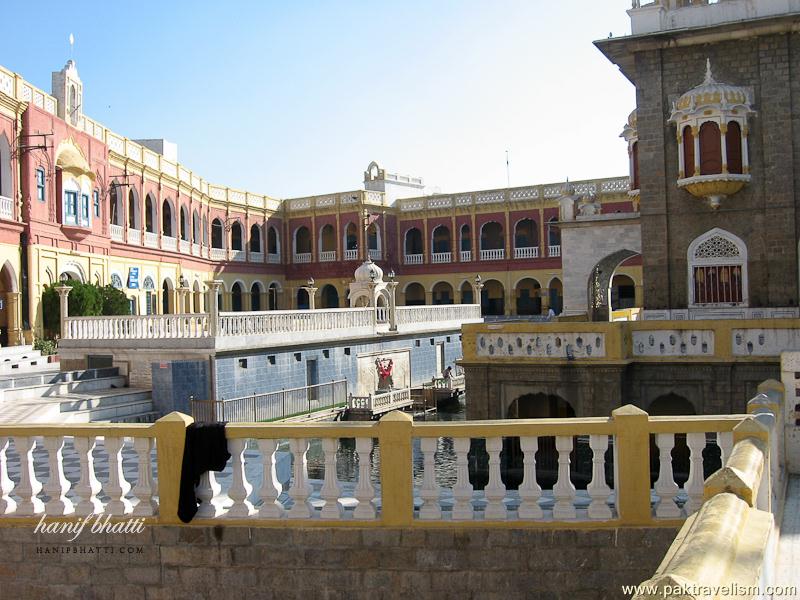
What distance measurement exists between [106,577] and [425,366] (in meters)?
24.0

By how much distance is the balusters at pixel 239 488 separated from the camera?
20.7 ft

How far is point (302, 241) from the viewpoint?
4994 centimetres

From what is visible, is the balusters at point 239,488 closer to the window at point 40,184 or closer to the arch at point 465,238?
the window at point 40,184

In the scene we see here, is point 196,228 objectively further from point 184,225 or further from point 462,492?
point 462,492

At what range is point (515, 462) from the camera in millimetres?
14422

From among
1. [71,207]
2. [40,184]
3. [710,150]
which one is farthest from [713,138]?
[71,207]

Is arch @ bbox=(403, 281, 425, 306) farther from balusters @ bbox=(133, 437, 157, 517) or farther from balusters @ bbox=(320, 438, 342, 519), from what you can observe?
balusters @ bbox=(320, 438, 342, 519)

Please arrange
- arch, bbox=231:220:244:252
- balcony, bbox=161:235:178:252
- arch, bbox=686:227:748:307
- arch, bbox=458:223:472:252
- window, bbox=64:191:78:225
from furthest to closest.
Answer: arch, bbox=458:223:472:252
arch, bbox=231:220:244:252
balcony, bbox=161:235:178:252
window, bbox=64:191:78:225
arch, bbox=686:227:748:307

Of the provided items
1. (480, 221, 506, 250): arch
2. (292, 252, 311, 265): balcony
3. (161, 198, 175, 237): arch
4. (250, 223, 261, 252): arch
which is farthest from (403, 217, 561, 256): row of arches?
(161, 198, 175, 237): arch

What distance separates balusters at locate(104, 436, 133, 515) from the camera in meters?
6.42

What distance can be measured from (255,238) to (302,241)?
3.52m

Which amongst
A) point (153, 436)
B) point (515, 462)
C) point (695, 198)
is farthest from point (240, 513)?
point (695, 198)

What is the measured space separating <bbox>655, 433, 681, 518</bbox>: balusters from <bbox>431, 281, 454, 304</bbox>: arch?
42399mm

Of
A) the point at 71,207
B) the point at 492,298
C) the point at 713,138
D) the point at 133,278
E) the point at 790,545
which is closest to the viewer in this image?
the point at 790,545
